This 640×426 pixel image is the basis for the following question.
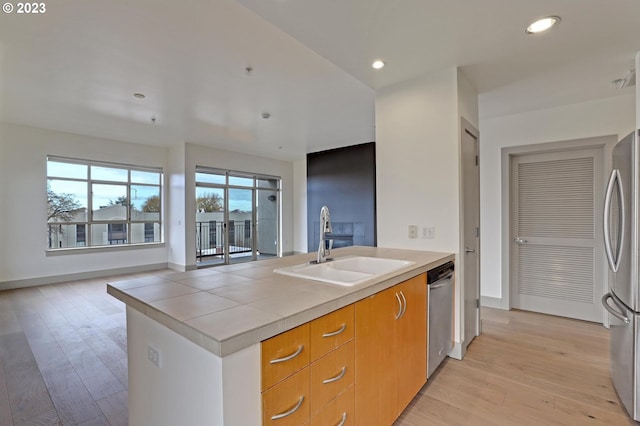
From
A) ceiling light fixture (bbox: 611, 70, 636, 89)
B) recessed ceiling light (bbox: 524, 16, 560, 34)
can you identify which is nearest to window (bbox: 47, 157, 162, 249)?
recessed ceiling light (bbox: 524, 16, 560, 34)

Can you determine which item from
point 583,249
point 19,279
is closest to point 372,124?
point 583,249

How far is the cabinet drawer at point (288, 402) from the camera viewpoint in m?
0.99

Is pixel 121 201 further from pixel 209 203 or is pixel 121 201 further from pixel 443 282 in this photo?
pixel 443 282

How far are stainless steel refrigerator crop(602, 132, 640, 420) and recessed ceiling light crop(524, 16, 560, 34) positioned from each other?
36.2 inches

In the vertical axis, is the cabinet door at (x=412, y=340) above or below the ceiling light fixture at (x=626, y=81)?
below

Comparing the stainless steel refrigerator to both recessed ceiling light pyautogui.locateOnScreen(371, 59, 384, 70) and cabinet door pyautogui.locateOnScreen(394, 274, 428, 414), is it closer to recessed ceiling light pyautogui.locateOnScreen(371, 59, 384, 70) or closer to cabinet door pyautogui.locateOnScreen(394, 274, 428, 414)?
cabinet door pyautogui.locateOnScreen(394, 274, 428, 414)

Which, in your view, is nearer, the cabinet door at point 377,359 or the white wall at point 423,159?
the cabinet door at point 377,359

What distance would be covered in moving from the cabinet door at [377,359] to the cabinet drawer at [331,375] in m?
0.07

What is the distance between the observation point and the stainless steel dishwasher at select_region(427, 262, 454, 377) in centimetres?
219

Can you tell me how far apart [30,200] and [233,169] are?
12.4ft

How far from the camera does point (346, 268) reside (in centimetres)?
232

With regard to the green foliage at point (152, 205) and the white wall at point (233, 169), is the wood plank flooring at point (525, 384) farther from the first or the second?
the green foliage at point (152, 205)

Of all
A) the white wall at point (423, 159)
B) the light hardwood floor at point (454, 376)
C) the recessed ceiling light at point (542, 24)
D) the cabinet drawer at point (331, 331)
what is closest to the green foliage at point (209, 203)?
the light hardwood floor at point (454, 376)

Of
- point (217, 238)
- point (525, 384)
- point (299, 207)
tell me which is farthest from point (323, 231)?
point (299, 207)
